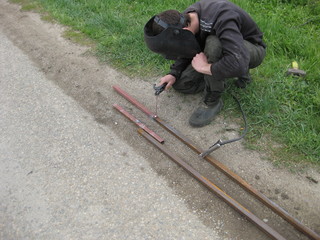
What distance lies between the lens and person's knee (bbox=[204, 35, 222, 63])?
2631 millimetres

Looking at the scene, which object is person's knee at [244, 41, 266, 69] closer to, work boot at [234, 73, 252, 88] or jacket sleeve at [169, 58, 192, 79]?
work boot at [234, 73, 252, 88]

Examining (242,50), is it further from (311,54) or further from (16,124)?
(16,124)

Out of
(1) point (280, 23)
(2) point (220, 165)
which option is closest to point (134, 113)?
(2) point (220, 165)

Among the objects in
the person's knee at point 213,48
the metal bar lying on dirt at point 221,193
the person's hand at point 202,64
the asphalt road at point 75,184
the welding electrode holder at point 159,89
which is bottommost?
the asphalt road at point 75,184

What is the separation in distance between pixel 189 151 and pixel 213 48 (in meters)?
1.04

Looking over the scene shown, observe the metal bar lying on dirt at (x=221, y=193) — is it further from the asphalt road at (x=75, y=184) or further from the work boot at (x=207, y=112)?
the work boot at (x=207, y=112)

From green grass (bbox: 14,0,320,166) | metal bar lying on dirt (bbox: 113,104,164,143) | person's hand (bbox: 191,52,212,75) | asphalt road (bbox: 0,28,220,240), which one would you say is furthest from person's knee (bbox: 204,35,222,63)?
asphalt road (bbox: 0,28,220,240)

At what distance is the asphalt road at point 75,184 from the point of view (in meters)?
2.30

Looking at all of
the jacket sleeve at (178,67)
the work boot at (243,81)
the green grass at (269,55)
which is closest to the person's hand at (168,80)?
the jacket sleeve at (178,67)

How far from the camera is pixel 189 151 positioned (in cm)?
288

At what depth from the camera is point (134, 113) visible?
3361mm

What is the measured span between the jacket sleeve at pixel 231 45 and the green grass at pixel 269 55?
811 mm

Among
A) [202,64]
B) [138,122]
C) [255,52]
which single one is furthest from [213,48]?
[138,122]

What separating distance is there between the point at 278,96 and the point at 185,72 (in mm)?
1121
